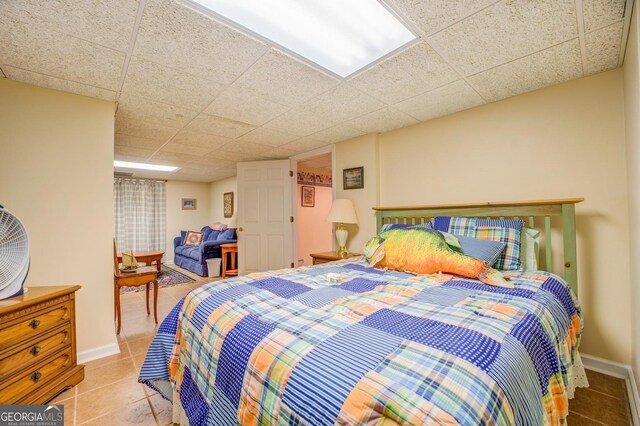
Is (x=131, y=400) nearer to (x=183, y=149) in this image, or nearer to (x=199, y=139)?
(x=199, y=139)

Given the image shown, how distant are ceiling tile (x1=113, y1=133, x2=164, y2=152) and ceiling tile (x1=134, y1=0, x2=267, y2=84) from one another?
2071 millimetres

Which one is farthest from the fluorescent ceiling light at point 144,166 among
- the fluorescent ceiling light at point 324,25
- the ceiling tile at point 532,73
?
the ceiling tile at point 532,73

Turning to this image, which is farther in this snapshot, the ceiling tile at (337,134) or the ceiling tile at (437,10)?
the ceiling tile at (337,134)

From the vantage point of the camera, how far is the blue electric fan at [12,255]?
1.54 m

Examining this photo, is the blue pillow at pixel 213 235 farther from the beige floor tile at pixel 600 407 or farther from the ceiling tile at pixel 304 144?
the beige floor tile at pixel 600 407

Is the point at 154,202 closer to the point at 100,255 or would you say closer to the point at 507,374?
the point at 100,255

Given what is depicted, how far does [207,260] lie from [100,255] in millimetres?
2895

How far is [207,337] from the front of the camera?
119 centimetres

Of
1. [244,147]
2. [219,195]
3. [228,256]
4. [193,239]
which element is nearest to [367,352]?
[244,147]

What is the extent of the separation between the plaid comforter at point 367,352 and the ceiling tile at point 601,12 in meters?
1.44

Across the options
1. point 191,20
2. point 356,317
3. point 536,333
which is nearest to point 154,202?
point 191,20

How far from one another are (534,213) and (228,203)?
6193 mm

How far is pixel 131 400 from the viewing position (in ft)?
5.71

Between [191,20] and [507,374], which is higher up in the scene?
[191,20]
